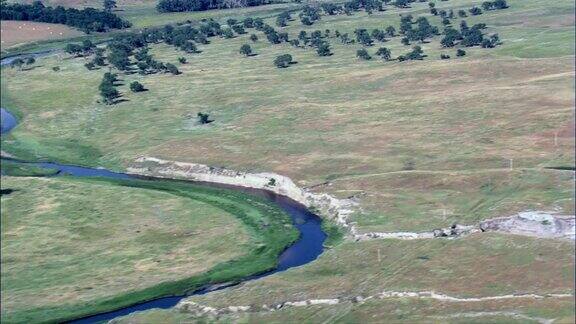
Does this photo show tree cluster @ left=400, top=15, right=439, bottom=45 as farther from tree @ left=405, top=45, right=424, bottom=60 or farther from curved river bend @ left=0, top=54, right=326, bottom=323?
curved river bend @ left=0, top=54, right=326, bottom=323

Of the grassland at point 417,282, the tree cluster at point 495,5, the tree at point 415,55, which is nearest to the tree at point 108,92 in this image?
the tree at point 415,55

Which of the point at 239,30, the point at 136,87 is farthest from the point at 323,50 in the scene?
the point at 136,87

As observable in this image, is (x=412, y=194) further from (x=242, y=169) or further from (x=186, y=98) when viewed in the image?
(x=186, y=98)

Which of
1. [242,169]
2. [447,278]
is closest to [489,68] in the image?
[242,169]

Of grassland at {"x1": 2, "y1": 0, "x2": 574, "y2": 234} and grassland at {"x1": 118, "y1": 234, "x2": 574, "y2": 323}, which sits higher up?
grassland at {"x1": 2, "y1": 0, "x2": 574, "y2": 234}

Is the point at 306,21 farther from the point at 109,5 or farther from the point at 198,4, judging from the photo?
the point at 109,5

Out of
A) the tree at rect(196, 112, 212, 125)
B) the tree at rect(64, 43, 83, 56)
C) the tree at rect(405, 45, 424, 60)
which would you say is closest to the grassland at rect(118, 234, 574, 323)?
the tree at rect(196, 112, 212, 125)
